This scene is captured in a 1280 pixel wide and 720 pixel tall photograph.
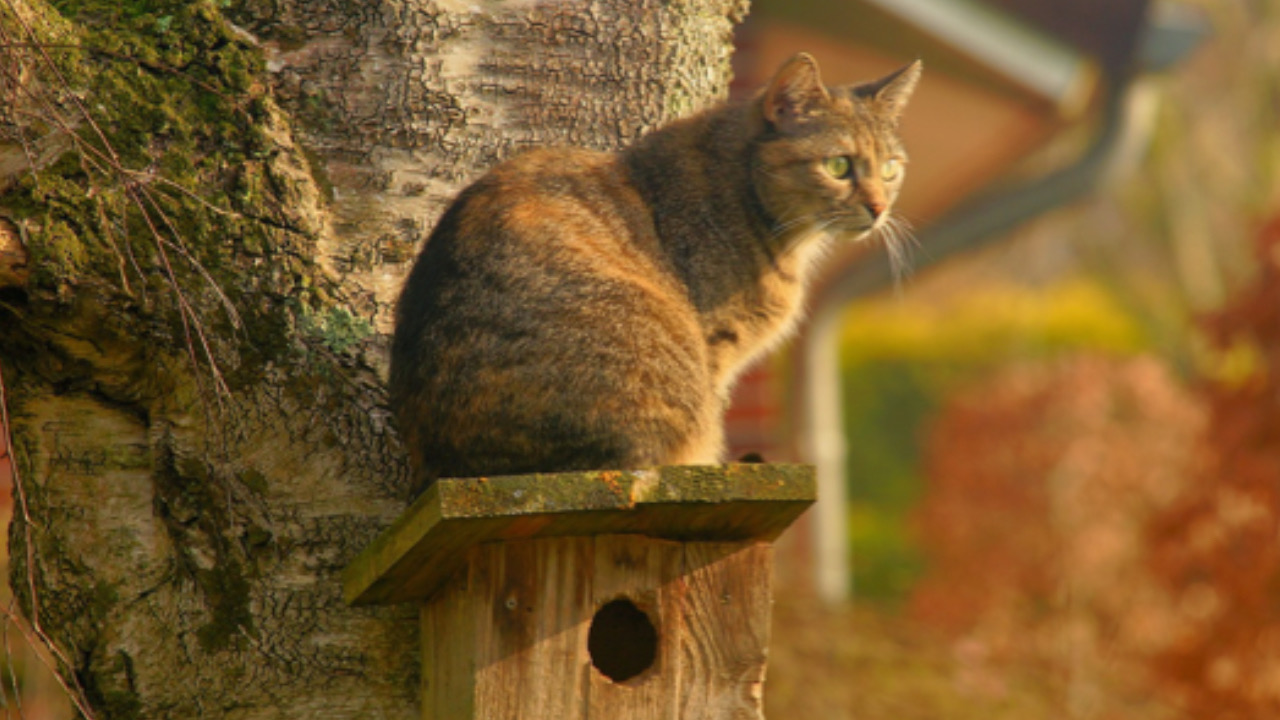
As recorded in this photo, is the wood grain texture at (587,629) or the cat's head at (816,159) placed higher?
the cat's head at (816,159)

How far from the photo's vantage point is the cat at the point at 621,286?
224 centimetres

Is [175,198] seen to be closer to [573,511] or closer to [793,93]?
[573,511]

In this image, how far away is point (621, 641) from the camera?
250 centimetres

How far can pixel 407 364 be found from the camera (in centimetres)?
232

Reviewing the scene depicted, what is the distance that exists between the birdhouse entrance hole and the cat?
0.30 m

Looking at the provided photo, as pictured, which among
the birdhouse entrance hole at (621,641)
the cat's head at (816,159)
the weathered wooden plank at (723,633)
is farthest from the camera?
the cat's head at (816,159)

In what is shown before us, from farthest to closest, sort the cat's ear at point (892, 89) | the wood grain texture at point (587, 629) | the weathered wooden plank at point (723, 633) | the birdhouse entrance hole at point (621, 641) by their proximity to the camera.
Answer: the cat's ear at point (892, 89) → the birdhouse entrance hole at point (621, 641) → the weathered wooden plank at point (723, 633) → the wood grain texture at point (587, 629)

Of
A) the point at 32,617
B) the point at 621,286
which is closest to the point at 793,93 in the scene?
the point at 621,286

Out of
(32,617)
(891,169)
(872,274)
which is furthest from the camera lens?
(872,274)

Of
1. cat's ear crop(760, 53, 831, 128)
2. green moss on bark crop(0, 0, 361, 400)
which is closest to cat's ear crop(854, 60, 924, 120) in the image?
cat's ear crop(760, 53, 831, 128)

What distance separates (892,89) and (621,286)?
1106 mm

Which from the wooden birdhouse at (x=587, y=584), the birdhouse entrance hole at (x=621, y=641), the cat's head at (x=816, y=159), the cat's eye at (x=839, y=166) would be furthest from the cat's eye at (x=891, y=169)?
the birdhouse entrance hole at (x=621, y=641)

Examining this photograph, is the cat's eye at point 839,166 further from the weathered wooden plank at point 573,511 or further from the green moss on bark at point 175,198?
the green moss on bark at point 175,198

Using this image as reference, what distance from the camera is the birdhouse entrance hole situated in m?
2.46
